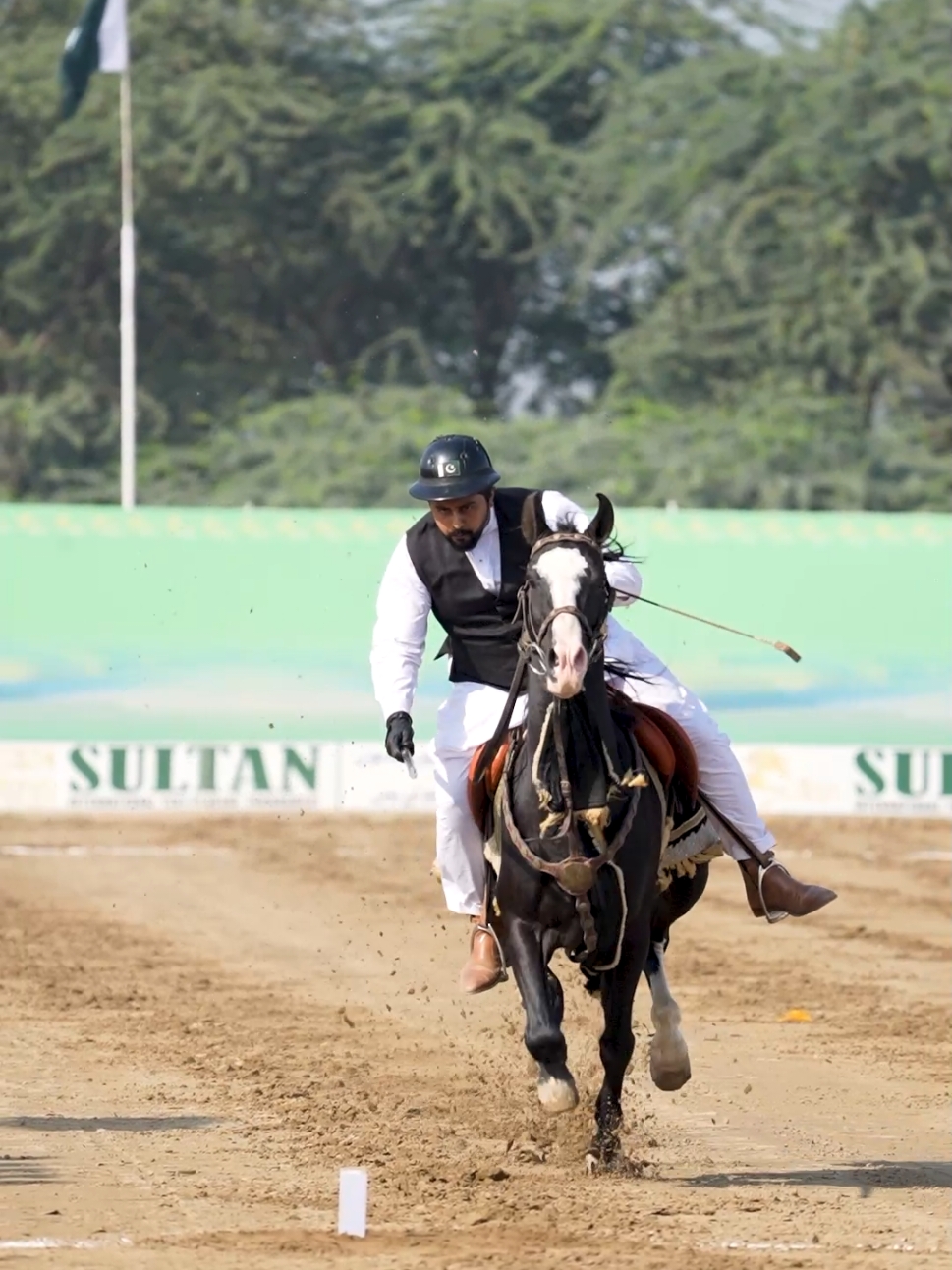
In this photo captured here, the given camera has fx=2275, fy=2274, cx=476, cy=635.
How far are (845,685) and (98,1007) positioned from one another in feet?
37.9

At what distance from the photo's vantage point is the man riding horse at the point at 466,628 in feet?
27.7

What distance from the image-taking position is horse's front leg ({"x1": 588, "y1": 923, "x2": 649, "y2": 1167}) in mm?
8258

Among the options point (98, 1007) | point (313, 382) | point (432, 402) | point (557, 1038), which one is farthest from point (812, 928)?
point (313, 382)

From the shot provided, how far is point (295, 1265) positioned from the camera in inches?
262

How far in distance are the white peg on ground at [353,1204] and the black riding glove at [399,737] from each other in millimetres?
1766

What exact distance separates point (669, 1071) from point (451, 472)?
2.47 metres

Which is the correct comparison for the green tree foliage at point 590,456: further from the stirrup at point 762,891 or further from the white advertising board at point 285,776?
the stirrup at point 762,891

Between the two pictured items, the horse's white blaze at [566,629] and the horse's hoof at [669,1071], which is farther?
the horse's hoof at [669,1071]

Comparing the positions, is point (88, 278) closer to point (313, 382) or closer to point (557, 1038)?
point (313, 382)

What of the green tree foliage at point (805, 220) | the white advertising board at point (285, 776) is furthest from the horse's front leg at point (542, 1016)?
the green tree foliage at point (805, 220)

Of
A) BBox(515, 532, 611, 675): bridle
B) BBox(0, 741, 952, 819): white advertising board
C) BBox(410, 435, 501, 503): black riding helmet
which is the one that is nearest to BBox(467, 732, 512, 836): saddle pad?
BBox(515, 532, 611, 675): bridle

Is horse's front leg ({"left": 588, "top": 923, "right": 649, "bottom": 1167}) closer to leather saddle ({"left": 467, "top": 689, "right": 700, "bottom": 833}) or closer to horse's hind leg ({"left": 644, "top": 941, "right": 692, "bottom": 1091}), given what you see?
horse's hind leg ({"left": 644, "top": 941, "right": 692, "bottom": 1091})

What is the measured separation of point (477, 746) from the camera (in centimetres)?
856

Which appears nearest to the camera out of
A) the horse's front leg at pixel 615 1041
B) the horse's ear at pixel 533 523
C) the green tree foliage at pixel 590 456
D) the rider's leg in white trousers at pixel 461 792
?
the horse's ear at pixel 533 523
